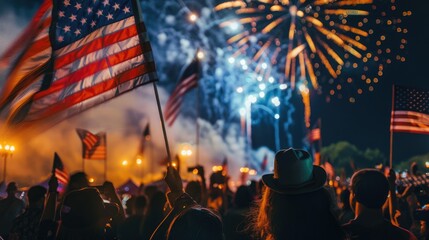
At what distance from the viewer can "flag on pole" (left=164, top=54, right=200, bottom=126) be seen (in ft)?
58.9

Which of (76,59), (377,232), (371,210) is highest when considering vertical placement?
(76,59)

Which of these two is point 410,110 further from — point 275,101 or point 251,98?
point 275,101

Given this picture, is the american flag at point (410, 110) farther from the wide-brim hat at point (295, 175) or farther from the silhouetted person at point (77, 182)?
the wide-brim hat at point (295, 175)

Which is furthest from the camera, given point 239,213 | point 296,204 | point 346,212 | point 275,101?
point 275,101

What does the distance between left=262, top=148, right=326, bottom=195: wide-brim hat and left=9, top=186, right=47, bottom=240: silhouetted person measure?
3963 millimetres

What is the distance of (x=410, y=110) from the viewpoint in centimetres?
1010

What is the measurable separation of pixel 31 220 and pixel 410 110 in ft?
24.7

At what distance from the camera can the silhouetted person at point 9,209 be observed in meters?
7.70

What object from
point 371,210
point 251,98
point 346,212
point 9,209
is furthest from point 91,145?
point 251,98

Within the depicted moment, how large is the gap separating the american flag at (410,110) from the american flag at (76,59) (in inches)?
230

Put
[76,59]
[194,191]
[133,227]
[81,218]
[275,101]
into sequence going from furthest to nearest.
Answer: [275,101]
[133,227]
[194,191]
[76,59]
[81,218]

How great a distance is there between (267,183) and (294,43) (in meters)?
Result: 32.8

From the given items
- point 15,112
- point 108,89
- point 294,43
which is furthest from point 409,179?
point 294,43

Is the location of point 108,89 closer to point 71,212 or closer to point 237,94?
point 71,212
